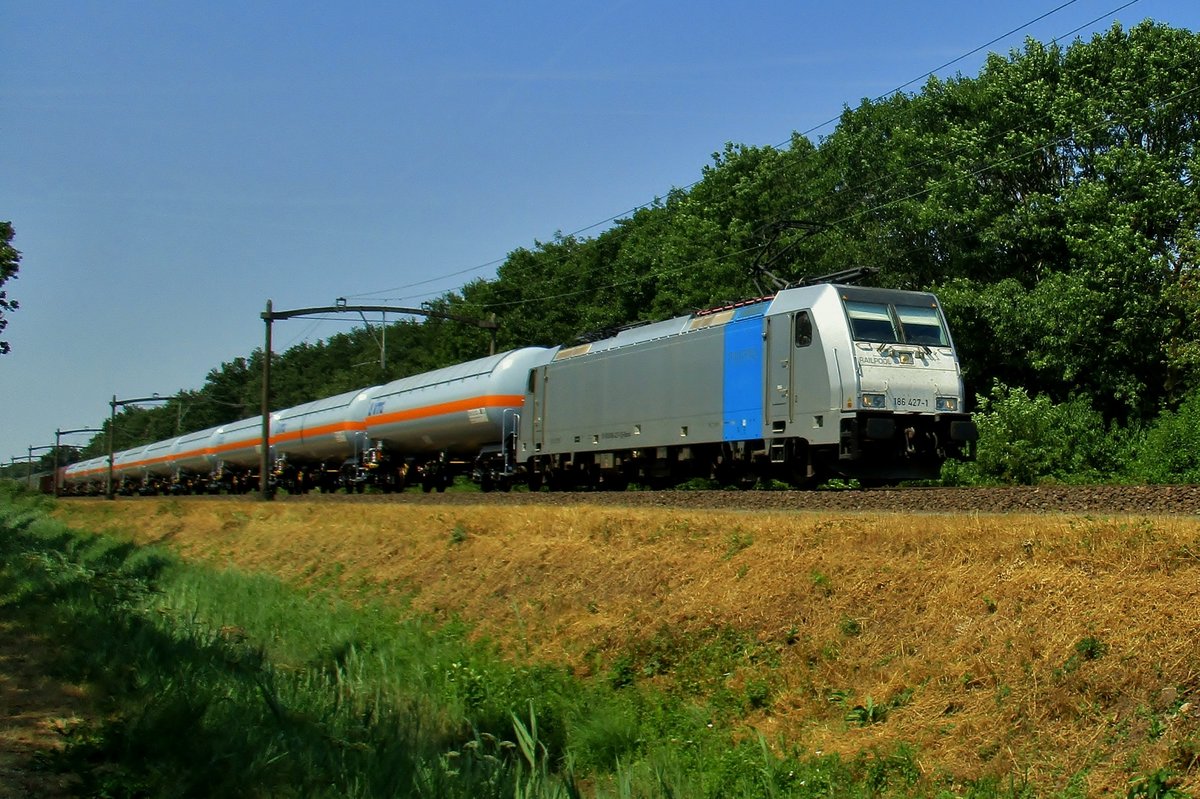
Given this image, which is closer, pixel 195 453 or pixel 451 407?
pixel 451 407

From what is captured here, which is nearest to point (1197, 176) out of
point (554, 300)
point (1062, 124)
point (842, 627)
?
point (1062, 124)

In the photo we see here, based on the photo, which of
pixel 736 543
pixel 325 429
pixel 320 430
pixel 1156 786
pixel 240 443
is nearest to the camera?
pixel 1156 786

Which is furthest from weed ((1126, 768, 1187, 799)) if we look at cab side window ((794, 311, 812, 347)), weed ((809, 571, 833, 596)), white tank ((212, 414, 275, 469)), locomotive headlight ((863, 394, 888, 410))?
white tank ((212, 414, 275, 469))

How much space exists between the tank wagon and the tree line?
2692mm

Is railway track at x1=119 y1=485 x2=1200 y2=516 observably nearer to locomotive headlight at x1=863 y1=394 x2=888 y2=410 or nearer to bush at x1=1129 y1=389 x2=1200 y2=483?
locomotive headlight at x1=863 y1=394 x2=888 y2=410

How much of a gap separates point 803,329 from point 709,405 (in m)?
2.99

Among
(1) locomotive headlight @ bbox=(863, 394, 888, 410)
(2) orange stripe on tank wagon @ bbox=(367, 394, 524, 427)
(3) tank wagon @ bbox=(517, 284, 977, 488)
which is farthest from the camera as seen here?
(2) orange stripe on tank wagon @ bbox=(367, 394, 524, 427)

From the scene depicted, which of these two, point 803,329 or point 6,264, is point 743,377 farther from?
point 6,264

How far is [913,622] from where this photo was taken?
9.46 metres

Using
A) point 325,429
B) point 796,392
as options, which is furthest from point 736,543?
point 325,429

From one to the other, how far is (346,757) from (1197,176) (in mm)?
28410

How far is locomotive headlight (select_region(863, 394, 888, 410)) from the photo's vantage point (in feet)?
58.5

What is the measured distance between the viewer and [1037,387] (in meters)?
33.8

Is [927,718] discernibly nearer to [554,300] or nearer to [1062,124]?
[1062,124]
